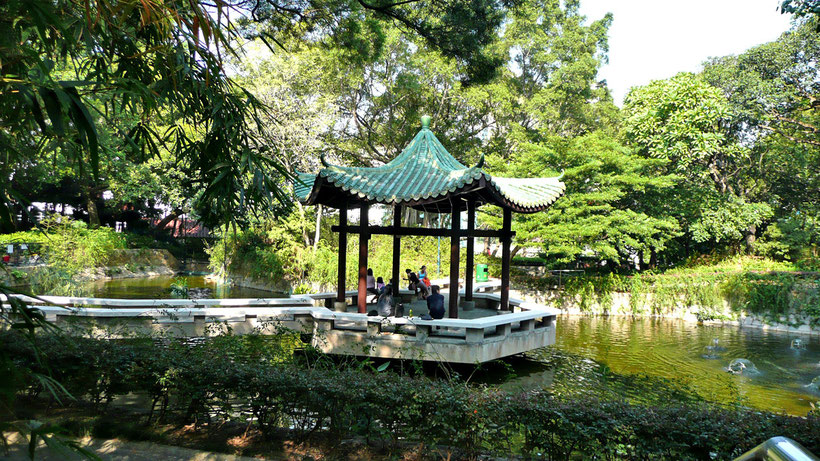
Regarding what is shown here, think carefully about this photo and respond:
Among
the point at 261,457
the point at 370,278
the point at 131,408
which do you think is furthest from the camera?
the point at 370,278

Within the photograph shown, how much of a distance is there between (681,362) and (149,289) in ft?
65.8

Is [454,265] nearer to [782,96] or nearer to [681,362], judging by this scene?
[681,362]

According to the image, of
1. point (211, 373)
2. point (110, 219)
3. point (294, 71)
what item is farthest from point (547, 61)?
point (110, 219)

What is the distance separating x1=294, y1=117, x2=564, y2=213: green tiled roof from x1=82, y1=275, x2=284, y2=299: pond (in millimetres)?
11263

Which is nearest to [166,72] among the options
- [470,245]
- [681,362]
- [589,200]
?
[470,245]

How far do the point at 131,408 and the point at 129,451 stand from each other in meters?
1.24

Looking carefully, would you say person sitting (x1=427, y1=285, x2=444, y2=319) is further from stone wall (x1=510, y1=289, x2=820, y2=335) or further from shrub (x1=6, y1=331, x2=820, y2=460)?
stone wall (x1=510, y1=289, x2=820, y2=335)

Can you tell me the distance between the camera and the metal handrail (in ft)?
3.72

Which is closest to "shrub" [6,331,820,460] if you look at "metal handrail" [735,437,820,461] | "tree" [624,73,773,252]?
Answer: "metal handrail" [735,437,820,461]

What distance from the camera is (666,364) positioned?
465 inches

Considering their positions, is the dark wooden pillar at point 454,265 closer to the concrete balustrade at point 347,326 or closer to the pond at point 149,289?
the concrete balustrade at point 347,326

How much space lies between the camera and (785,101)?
19828 millimetres

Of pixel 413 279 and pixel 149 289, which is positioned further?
pixel 149 289

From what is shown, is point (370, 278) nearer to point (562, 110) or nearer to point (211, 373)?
point (211, 373)
